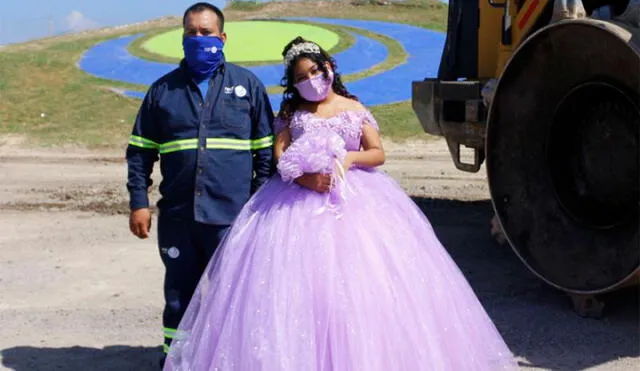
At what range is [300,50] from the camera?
4090 mm

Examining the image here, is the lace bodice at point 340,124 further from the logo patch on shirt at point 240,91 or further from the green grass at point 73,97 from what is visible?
the green grass at point 73,97

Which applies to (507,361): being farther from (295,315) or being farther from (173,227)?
(173,227)

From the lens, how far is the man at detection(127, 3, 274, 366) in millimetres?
4246

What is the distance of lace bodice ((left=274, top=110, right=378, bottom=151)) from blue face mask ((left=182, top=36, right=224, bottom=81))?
0.46 meters

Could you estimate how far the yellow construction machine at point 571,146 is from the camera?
4957 millimetres

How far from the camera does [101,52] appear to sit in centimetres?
1862

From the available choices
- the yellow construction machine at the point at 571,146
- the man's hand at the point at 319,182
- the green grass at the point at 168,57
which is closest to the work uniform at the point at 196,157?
the man's hand at the point at 319,182

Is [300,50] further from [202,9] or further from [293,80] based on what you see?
[202,9]

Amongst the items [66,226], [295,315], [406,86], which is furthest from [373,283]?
[406,86]

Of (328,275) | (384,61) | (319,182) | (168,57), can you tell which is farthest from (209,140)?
(168,57)

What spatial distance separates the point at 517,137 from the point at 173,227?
7.75ft

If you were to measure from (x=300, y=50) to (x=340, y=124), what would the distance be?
1.21 ft

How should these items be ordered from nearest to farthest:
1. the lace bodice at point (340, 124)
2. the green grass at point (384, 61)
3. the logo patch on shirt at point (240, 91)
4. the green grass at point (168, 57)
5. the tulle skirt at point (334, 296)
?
the tulle skirt at point (334, 296) → the lace bodice at point (340, 124) → the logo patch on shirt at point (240, 91) → the green grass at point (384, 61) → the green grass at point (168, 57)

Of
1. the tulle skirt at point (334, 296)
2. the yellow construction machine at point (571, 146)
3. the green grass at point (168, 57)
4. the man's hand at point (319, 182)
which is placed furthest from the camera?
the green grass at point (168, 57)
